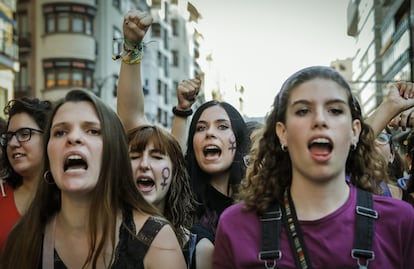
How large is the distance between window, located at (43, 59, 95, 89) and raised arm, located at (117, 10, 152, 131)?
31.8m

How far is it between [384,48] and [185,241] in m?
48.0

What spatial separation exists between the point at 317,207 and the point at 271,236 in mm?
263

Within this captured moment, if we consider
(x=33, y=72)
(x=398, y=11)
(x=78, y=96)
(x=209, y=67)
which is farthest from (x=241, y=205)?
(x=209, y=67)

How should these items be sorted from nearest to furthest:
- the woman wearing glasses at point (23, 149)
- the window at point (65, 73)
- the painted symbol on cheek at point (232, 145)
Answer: the woman wearing glasses at point (23, 149) → the painted symbol on cheek at point (232, 145) → the window at point (65, 73)

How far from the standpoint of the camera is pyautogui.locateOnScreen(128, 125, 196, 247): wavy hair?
3.68 metres

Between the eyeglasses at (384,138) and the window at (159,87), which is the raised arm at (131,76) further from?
the window at (159,87)

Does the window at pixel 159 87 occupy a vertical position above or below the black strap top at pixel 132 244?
above

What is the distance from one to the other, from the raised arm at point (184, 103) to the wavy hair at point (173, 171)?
0.61 metres

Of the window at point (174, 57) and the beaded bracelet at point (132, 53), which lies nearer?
the beaded bracelet at point (132, 53)

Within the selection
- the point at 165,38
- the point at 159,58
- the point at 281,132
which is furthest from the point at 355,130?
the point at 165,38

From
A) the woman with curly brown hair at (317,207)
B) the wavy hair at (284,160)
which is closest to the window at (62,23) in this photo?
the wavy hair at (284,160)

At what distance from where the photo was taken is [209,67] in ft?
260

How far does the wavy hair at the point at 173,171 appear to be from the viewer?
3.68 meters

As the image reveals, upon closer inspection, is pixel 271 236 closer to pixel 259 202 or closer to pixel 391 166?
pixel 259 202
